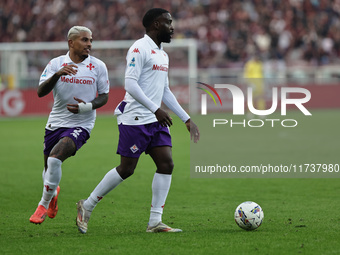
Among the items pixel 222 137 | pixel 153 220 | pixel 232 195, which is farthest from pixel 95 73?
pixel 222 137

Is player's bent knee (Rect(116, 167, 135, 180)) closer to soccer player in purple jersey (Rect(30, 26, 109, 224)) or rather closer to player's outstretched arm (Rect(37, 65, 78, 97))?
soccer player in purple jersey (Rect(30, 26, 109, 224))

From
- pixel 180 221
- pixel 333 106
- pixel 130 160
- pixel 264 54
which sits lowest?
pixel 180 221

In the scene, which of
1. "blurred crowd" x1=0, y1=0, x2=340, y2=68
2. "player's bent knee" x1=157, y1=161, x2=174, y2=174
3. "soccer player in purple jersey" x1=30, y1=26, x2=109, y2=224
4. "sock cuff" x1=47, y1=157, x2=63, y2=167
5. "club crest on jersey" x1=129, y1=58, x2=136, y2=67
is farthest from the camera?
"blurred crowd" x1=0, y1=0, x2=340, y2=68

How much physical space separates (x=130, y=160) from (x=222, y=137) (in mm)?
12593

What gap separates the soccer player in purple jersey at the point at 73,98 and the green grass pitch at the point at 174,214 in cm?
63

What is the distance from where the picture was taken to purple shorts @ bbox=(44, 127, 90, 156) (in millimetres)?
7480

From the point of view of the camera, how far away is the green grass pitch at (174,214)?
6.16 m

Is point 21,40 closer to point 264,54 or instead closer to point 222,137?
point 264,54

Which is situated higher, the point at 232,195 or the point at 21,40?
the point at 21,40

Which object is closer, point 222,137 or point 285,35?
point 222,137

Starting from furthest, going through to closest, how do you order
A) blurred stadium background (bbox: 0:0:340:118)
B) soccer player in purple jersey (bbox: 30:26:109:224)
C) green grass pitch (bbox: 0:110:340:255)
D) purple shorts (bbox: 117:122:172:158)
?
blurred stadium background (bbox: 0:0:340:118) → soccer player in purple jersey (bbox: 30:26:109:224) → purple shorts (bbox: 117:122:172:158) → green grass pitch (bbox: 0:110:340:255)

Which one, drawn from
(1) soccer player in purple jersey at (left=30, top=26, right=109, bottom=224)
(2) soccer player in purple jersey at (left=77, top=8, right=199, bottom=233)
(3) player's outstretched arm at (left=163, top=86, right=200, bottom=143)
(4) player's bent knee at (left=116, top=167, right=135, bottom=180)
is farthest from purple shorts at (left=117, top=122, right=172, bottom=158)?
(1) soccer player in purple jersey at (left=30, top=26, right=109, bottom=224)

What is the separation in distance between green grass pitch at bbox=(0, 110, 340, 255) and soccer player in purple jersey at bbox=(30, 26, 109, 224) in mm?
628

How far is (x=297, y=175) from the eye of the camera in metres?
11.9
